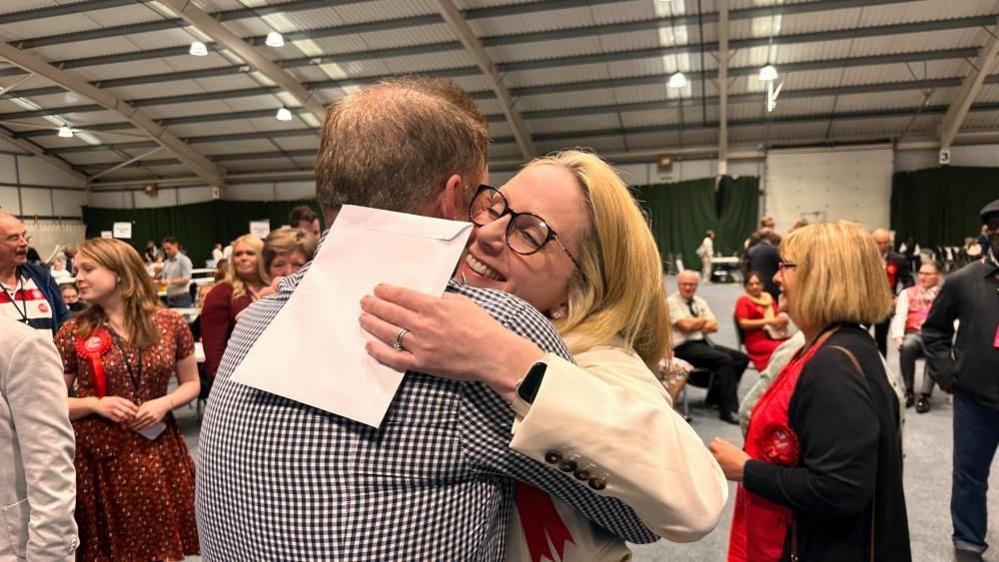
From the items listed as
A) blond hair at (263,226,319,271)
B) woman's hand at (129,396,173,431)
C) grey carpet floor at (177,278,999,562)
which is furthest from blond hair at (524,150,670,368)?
blond hair at (263,226,319,271)

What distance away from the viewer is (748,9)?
33.6ft

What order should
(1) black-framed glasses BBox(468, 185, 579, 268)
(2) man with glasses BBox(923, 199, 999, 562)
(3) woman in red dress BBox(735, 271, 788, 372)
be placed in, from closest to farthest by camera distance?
1. (1) black-framed glasses BBox(468, 185, 579, 268)
2. (2) man with glasses BBox(923, 199, 999, 562)
3. (3) woman in red dress BBox(735, 271, 788, 372)

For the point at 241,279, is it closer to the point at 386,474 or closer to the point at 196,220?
the point at 386,474

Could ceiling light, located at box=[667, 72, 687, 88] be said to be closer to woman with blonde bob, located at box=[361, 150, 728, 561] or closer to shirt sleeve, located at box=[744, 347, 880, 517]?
shirt sleeve, located at box=[744, 347, 880, 517]

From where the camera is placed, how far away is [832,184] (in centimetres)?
1479

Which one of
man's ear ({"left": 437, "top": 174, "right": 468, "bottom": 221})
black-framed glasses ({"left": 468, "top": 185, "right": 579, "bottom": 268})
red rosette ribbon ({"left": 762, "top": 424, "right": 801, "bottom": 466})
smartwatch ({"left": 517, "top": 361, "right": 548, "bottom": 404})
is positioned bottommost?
red rosette ribbon ({"left": 762, "top": 424, "right": 801, "bottom": 466})

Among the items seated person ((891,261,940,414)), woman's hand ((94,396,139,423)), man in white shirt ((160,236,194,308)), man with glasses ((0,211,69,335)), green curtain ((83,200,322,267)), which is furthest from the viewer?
green curtain ((83,200,322,267))

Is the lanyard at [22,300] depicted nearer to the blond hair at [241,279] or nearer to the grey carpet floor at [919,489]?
the blond hair at [241,279]

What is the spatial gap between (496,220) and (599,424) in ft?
1.39

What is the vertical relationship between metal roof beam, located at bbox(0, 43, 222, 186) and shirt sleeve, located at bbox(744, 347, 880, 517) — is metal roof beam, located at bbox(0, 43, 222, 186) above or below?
above

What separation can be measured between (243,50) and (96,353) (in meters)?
10.6

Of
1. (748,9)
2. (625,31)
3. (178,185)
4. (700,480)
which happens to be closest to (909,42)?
(748,9)

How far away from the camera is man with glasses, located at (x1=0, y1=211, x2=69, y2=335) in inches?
118

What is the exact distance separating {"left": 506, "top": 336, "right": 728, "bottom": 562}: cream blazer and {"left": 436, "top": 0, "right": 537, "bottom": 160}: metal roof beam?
396 inches
